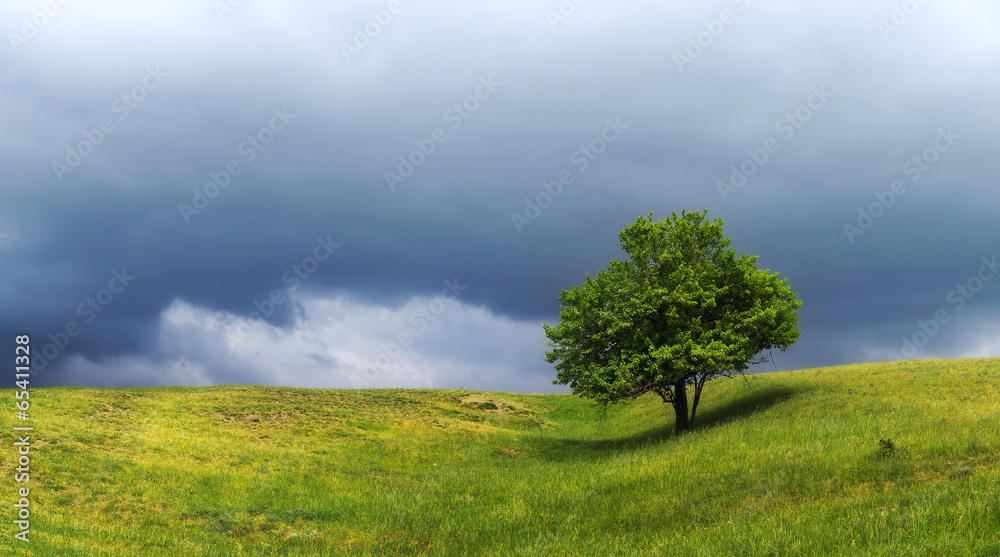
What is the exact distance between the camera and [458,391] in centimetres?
7069

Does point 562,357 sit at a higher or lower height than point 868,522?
higher

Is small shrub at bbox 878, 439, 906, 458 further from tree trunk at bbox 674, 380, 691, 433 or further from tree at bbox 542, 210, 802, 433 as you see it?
tree trunk at bbox 674, 380, 691, 433

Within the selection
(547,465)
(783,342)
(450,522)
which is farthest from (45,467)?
(783,342)

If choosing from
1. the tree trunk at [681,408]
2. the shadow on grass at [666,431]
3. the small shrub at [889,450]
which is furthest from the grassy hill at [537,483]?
the tree trunk at [681,408]

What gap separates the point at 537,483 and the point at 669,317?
1467cm

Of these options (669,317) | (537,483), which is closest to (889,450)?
(537,483)

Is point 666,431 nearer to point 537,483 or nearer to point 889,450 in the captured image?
point 537,483

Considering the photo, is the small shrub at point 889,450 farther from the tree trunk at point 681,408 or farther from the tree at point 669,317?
the tree trunk at point 681,408

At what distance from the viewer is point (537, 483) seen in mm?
23938

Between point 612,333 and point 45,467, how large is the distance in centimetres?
2859

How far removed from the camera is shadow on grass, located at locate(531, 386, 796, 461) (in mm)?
34250

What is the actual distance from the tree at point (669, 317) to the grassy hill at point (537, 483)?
4011 millimetres

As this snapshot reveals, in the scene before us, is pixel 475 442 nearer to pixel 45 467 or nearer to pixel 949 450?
pixel 45 467

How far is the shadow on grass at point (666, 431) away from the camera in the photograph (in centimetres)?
3425
